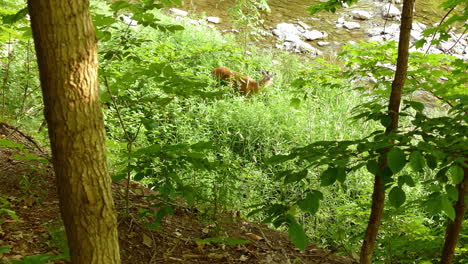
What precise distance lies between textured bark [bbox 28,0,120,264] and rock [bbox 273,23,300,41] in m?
10.1

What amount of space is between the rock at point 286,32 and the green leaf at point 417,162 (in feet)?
33.0

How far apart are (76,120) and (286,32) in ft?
35.2

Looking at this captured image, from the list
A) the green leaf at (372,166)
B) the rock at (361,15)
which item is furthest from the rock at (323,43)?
the green leaf at (372,166)

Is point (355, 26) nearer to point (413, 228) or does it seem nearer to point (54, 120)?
point (413, 228)

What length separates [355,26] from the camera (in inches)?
482

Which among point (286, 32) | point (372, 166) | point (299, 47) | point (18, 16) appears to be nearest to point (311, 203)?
point (372, 166)

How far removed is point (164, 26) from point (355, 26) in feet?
36.3

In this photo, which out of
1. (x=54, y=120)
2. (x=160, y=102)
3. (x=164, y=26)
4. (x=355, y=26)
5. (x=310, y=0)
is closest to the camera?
(x=54, y=120)

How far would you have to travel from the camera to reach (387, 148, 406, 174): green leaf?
4.28 feet

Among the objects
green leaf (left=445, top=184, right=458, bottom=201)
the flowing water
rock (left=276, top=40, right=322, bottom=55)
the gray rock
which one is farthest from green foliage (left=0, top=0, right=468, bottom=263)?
the gray rock

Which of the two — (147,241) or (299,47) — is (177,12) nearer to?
(299,47)

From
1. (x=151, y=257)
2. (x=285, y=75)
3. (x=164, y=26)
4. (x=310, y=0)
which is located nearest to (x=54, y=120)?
(x=164, y=26)

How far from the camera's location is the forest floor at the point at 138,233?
7.07ft

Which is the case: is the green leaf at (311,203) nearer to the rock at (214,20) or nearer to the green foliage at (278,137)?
the green foliage at (278,137)
